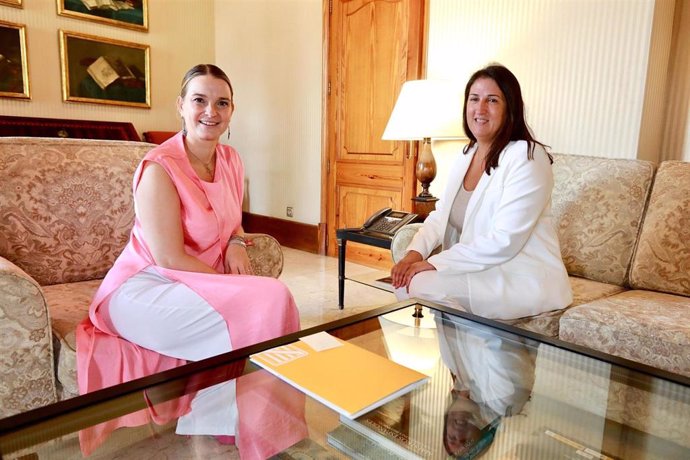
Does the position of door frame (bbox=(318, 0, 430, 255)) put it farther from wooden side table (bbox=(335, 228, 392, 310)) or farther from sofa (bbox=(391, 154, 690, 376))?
sofa (bbox=(391, 154, 690, 376))

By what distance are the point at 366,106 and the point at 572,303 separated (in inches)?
103

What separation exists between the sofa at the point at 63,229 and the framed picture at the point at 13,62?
3.19m

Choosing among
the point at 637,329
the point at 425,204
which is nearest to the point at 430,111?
the point at 425,204

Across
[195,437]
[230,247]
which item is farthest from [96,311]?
[195,437]

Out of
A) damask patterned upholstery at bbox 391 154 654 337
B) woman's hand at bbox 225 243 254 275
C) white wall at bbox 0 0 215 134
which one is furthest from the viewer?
white wall at bbox 0 0 215 134

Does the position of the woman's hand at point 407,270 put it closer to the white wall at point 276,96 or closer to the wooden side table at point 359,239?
the wooden side table at point 359,239

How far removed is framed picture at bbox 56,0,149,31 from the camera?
15.1 feet

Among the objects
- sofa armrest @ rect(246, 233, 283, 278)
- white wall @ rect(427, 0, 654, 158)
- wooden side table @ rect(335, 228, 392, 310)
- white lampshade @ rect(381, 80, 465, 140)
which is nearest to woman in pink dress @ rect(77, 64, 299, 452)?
sofa armrest @ rect(246, 233, 283, 278)

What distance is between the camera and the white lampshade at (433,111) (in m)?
2.61

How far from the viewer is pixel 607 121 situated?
8.48 feet

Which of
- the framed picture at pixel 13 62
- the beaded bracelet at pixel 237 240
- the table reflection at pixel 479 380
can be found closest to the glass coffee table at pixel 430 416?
the table reflection at pixel 479 380

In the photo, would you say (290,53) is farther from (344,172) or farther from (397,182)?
(397,182)

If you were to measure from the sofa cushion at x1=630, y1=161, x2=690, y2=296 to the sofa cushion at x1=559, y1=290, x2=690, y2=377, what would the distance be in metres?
0.14

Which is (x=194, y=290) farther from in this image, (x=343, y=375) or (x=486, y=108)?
(x=486, y=108)
